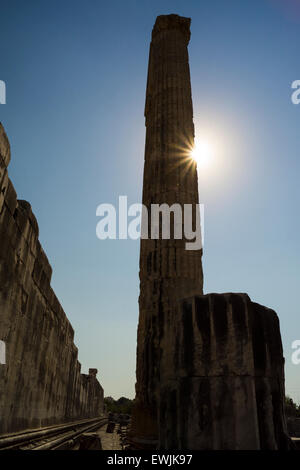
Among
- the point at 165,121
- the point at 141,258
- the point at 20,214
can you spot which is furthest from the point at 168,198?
the point at 20,214

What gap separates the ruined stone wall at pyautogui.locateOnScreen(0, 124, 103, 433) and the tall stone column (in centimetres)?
262

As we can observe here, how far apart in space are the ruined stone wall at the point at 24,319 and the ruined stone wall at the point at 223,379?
3805 millimetres

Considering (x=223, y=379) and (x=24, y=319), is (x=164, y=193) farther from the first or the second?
(x=223, y=379)

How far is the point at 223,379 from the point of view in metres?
3.17

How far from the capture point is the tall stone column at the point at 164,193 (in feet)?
24.4

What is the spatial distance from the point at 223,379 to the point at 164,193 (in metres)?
6.51

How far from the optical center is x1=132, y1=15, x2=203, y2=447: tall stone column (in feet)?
24.4

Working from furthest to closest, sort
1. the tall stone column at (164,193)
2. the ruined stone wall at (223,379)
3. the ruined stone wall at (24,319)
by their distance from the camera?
1. the tall stone column at (164,193)
2. the ruined stone wall at (24,319)
3. the ruined stone wall at (223,379)

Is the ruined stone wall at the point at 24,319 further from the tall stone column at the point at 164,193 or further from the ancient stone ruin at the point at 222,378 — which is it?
the ancient stone ruin at the point at 222,378

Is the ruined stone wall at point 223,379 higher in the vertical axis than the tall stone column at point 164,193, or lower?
lower

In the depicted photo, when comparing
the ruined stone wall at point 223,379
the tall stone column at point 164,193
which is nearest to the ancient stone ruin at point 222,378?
the ruined stone wall at point 223,379

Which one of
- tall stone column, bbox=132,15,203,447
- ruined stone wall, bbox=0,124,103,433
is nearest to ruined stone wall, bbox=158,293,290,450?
tall stone column, bbox=132,15,203,447

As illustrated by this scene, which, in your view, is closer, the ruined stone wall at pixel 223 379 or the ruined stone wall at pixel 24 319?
the ruined stone wall at pixel 223 379

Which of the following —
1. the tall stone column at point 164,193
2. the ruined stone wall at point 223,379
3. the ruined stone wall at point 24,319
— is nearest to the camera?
the ruined stone wall at point 223,379
